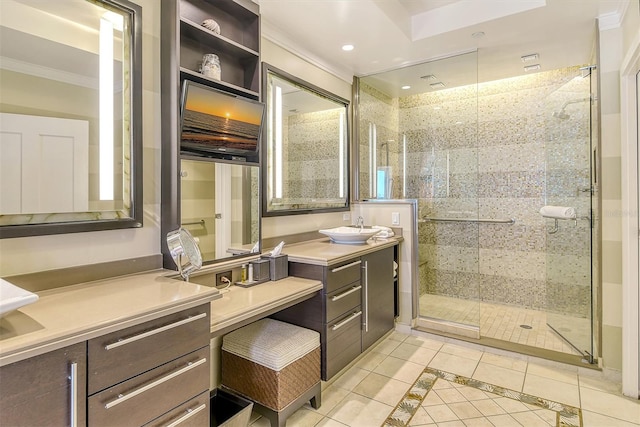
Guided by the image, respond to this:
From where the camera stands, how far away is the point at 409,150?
358cm

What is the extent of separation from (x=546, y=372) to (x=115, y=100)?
3233 millimetres

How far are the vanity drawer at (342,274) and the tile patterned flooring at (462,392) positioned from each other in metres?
0.67

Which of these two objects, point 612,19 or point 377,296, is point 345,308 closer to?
point 377,296

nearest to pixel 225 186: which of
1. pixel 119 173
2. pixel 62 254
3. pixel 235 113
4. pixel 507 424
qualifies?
pixel 235 113

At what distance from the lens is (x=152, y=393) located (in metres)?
1.18

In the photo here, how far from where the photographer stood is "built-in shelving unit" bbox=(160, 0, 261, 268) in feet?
5.55

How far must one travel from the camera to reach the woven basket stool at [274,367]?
1794 mm

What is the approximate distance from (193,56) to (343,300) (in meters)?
1.74

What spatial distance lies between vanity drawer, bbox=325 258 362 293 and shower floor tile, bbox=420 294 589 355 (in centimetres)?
120

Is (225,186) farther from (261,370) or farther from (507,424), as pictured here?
(507,424)

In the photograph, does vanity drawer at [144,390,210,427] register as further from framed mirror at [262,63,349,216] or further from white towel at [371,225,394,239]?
white towel at [371,225,394,239]

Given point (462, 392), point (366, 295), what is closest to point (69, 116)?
point (366, 295)

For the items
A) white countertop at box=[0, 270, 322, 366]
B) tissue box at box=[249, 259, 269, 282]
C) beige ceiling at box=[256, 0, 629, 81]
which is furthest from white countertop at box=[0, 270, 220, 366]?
beige ceiling at box=[256, 0, 629, 81]

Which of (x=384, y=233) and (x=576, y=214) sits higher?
(x=576, y=214)
